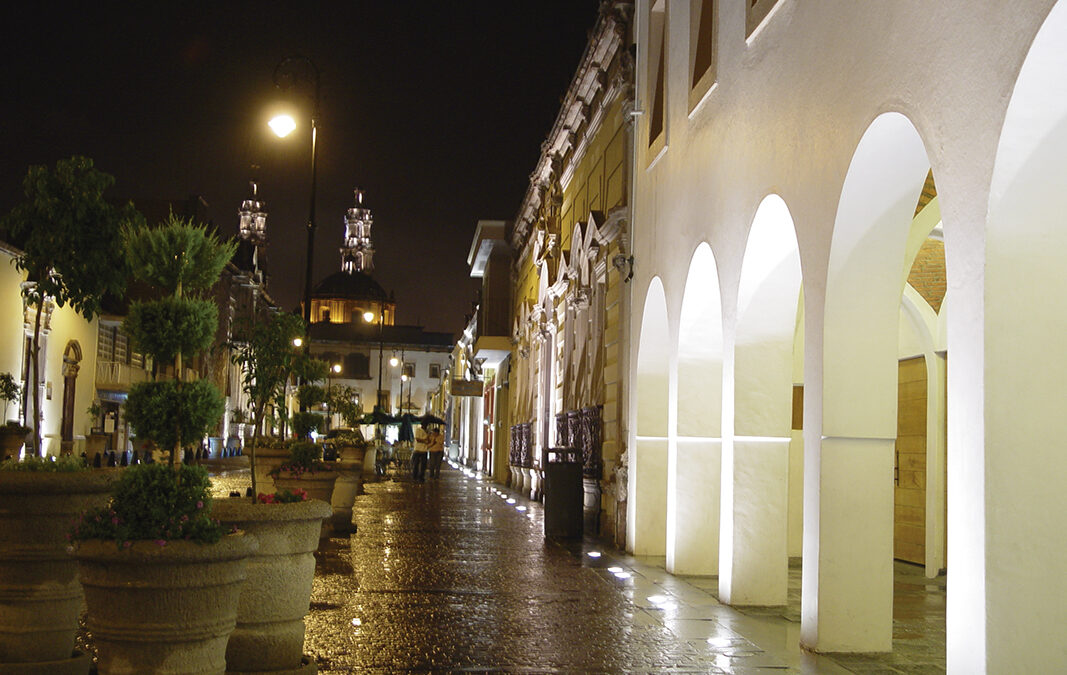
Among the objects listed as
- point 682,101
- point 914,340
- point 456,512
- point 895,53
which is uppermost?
point 682,101

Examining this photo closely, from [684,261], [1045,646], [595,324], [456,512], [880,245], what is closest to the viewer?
[1045,646]

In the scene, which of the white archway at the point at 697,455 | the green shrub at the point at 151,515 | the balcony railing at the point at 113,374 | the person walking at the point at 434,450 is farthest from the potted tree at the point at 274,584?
the balcony railing at the point at 113,374

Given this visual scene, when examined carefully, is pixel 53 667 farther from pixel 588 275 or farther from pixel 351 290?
pixel 351 290

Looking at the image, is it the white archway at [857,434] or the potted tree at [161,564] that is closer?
the potted tree at [161,564]

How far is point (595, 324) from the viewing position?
19.9 meters

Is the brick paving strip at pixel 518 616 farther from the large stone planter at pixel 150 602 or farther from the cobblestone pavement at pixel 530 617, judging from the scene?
the large stone planter at pixel 150 602

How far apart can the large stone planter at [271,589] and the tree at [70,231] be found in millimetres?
1664

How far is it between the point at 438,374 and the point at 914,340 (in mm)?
108842

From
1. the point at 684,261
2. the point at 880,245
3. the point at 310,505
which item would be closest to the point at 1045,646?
the point at 880,245

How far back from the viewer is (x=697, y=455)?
12953mm

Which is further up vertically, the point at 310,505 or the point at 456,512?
the point at 310,505

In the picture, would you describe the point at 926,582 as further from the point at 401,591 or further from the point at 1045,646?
the point at 1045,646

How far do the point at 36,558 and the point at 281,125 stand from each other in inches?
439

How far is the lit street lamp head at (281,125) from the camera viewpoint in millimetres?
16344
